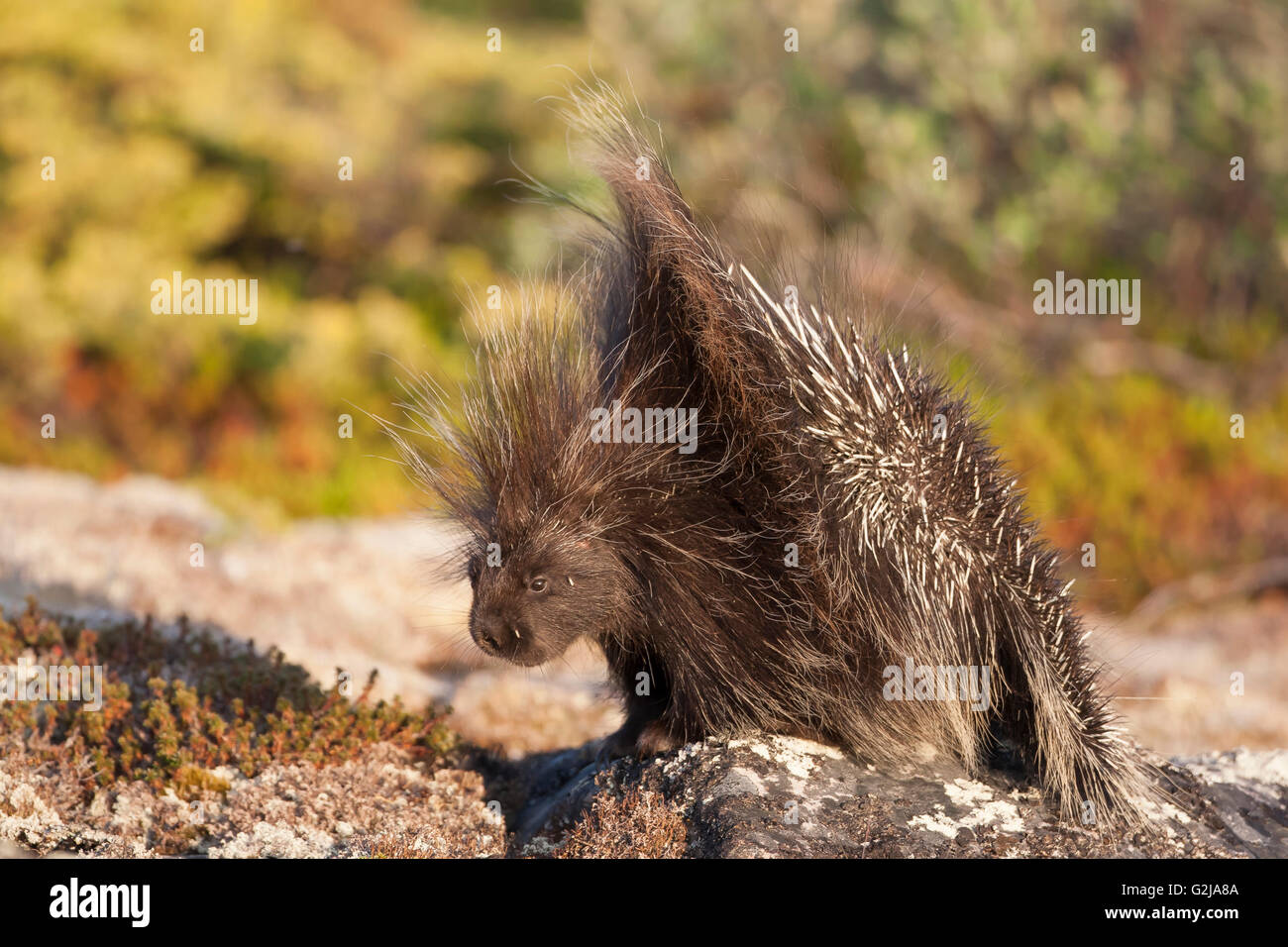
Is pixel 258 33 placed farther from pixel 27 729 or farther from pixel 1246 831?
pixel 1246 831

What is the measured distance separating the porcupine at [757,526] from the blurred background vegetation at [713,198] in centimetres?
681

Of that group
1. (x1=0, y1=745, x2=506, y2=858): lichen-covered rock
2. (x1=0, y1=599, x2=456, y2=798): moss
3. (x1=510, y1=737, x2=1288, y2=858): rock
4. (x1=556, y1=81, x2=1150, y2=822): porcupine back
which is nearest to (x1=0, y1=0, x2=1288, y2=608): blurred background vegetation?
(x1=0, y1=599, x2=456, y2=798): moss

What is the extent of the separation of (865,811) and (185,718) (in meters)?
2.81

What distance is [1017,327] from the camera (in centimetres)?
1284

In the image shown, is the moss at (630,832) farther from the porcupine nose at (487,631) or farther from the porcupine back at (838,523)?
the porcupine nose at (487,631)

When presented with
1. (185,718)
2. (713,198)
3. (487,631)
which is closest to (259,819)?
(185,718)

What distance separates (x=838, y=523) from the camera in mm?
4160

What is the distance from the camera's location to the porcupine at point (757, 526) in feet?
13.6

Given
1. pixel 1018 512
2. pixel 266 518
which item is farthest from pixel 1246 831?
pixel 266 518

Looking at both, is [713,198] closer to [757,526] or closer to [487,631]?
[757,526]

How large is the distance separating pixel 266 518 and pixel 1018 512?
837cm

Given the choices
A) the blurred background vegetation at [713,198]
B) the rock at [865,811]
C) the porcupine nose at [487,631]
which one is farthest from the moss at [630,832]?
the blurred background vegetation at [713,198]

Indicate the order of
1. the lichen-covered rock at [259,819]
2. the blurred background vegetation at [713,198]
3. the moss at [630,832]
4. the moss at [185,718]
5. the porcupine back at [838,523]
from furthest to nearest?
1. the blurred background vegetation at [713,198]
2. the moss at [185,718]
3. the lichen-covered rock at [259,819]
4. the porcupine back at [838,523]
5. the moss at [630,832]

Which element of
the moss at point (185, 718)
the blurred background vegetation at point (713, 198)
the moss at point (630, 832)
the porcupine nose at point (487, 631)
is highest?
the blurred background vegetation at point (713, 198)
